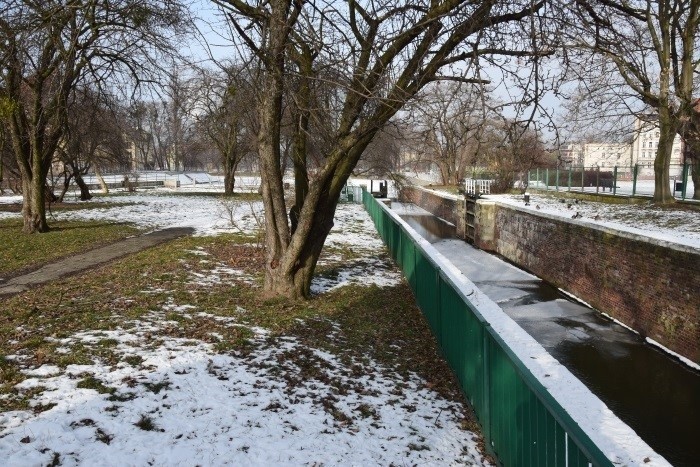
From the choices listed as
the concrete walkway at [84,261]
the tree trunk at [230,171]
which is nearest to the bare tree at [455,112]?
the concrete walkway at [84,261]

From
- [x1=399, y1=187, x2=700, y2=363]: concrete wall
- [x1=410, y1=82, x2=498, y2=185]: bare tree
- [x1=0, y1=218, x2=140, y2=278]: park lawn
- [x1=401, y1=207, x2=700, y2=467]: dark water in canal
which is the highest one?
[x1=410, y1=82, x2=498, y2=185]: bare tree

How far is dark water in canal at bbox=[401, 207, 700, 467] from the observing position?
7074 mm

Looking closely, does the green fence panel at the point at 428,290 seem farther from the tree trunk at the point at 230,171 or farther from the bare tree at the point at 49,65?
the tree trunk at the point at 230,171

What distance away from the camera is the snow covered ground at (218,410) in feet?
12.3

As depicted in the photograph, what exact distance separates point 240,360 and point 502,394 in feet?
9.47

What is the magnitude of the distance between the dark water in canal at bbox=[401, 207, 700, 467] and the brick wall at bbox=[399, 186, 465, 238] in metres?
9.67

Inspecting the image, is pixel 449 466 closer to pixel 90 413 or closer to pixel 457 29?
pixel 90 413

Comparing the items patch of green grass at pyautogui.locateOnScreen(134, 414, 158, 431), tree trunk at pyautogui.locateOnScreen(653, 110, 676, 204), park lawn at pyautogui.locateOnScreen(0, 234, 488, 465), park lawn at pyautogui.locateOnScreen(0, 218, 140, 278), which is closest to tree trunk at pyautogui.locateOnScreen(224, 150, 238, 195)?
park lawn at pyautogui.locateOnScreen(0, 218, 140, 278)

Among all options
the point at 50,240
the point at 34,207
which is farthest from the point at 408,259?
the point at 34,207

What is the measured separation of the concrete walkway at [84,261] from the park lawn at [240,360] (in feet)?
1.69

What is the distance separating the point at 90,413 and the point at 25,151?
13126 millimetres

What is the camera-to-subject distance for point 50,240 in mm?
13141

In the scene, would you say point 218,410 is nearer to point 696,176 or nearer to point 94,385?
point 94,385

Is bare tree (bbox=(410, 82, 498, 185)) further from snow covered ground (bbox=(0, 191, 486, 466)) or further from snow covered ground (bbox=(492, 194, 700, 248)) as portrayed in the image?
snow covered ground (bbox=(492, 194, 700, 248))
